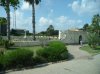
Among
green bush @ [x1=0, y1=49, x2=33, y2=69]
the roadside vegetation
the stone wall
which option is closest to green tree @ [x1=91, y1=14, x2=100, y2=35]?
the stone wall

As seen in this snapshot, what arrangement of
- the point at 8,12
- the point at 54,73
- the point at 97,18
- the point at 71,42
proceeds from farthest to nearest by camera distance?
1. the point at 97,18
2. the point at 71,42
3. the point at 8,12
4. the point at 54,73

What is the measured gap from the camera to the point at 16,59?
19188mm

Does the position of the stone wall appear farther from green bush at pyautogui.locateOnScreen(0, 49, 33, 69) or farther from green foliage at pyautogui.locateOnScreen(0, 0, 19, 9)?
green bush at pyautogui.locateOnScreen(0, 49, 33, 69)

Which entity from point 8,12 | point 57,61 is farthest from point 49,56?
point 8,12

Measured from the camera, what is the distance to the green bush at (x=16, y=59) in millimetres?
18406

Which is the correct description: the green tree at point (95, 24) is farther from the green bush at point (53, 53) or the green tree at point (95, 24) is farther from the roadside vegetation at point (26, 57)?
the roadside vegetation at point (26, 57)

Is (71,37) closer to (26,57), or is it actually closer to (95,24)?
(95,24)

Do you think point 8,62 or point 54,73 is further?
point 8,62

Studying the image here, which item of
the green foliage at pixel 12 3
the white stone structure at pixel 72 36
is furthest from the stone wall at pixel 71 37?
the green foliage at pixel 12 3

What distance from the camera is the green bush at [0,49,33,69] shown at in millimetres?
18406

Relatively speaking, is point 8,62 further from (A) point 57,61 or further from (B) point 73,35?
(B) point 73,35

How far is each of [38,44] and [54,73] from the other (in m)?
29.2

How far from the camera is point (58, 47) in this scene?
1029 inches

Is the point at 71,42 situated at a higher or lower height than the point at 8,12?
lower
